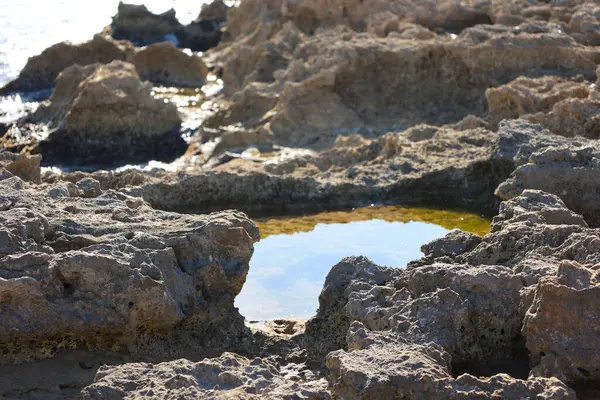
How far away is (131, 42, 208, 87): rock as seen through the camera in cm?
1586

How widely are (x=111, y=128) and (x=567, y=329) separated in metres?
9.20

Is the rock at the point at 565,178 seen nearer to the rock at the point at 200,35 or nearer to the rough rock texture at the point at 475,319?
the rough rock texture at the point at 475,319

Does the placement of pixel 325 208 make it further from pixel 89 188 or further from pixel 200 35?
pixel 200 35

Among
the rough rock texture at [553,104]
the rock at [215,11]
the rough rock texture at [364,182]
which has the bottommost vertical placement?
the rough rock texture at [364,182]

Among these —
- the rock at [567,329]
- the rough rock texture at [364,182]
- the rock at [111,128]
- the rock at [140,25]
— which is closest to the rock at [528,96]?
the rough rock texture at [364,182]

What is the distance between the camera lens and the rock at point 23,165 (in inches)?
281

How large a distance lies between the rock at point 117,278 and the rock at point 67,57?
10.8 metres

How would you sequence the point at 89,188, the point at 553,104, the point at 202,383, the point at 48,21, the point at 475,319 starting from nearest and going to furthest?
the point at 202,383 < the point at 475,319 < the point at 89,188 < the point at 553,104 < the point at 48,21

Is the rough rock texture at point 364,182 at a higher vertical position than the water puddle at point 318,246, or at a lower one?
higher

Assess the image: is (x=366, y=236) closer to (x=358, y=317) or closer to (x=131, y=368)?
(x=358, y=317)

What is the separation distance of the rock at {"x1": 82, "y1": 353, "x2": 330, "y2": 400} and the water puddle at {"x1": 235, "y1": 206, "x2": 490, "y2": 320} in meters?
2.38

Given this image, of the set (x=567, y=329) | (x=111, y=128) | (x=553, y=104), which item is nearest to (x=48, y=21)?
(x=111, y=128)

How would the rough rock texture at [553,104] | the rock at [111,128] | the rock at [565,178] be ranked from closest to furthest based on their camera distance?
the rock at [565,178]
the rough rock texture at [553,104]
the rock at [111,128]

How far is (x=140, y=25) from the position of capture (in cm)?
1952
